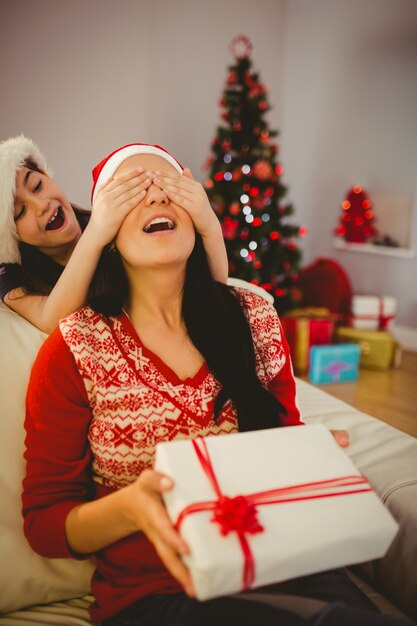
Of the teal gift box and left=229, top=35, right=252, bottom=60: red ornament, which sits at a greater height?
left=229, top=35, right=252, bottom=60: red ornament

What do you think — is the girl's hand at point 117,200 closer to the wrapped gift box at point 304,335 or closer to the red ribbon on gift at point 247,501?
the red ribbon on gift at point 247,501

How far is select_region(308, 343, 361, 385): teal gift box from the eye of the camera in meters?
3.07

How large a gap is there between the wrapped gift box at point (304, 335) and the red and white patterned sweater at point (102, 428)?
2.48 metres

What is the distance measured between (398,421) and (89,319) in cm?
215

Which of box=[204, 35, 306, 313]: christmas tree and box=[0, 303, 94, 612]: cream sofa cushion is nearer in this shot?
box=[0, 303, 94, 612]: cream sofa cushion

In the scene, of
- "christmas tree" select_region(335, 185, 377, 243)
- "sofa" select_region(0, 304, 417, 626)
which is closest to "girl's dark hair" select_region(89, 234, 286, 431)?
"sofa" select_region(0, 304, 417, 626)

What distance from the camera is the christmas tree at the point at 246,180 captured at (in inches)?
142

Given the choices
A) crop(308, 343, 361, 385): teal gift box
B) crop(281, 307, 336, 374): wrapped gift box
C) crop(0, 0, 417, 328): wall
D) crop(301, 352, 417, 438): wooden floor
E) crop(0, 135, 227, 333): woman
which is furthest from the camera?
crop(0, 0, 417, 328): wall

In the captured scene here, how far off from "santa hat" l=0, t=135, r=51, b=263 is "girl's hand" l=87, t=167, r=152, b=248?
0.52m

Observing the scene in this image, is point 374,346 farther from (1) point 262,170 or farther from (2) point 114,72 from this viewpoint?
(2) point 114,72

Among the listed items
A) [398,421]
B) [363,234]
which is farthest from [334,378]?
[363,234]

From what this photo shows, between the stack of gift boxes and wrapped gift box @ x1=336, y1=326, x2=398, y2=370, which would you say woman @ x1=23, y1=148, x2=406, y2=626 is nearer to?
the stack of gift boxes

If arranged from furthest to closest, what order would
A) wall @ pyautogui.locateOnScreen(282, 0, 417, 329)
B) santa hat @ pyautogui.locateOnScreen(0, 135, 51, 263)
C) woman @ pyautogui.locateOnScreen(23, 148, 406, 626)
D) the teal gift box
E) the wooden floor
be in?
wall @ pyautogui.locateOnScreen(282, 0, 417, 329)
the teal gift box
the wooden floor
santa hat @ pyautogui.locateOnScreen(0, 135, 51, 263)
woman @ pyautogui.locateOnScreen(23, 148, 406, 626)

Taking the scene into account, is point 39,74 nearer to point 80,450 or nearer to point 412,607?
point 80,450
